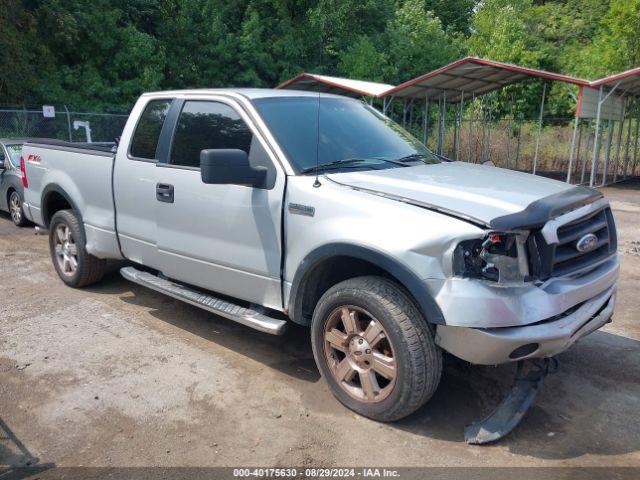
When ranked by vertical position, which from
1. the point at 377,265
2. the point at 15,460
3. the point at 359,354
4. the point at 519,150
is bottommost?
the point at 15,460

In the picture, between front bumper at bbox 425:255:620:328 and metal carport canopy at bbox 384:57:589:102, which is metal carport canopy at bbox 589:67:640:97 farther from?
front bumper at bbox 425:255:620:328

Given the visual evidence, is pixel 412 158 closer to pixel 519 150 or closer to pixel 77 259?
pixel 77 259

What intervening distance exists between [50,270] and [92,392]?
3.54 m

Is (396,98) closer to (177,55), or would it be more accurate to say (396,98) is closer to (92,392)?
(177,55)

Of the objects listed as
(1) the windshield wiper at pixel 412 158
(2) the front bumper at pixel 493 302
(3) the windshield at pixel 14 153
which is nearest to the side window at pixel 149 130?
(1) the windshield wiper at pixel 412 158

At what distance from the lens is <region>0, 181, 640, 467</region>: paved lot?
3225 millimetres

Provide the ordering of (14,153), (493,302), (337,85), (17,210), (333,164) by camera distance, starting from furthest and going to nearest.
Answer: (337,85)
(14,153)
(17,210)
(333,164)
(493,302)

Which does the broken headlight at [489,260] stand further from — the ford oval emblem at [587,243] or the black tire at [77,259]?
the black tire at [77,259]

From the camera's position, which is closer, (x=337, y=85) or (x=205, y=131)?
(x=205, y=131)

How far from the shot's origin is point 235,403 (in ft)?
12.4

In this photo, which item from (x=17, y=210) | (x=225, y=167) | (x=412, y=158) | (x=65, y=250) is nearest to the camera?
(x=225, y=167)

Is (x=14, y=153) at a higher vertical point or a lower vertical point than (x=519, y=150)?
higher

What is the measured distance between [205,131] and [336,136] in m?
1.05

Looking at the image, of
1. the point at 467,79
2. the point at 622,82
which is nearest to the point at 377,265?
the point at 622,82
